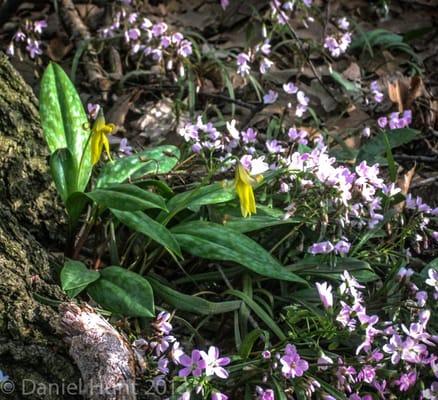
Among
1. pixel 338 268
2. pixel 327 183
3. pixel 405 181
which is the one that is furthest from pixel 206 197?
pixel 405 181

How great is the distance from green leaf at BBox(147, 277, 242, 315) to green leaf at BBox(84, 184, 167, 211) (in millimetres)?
311

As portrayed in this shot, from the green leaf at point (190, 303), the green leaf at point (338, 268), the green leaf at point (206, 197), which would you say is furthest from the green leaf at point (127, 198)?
the green leaf at point (338, 268)

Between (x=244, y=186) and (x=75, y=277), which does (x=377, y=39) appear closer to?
(x=244, y=186)

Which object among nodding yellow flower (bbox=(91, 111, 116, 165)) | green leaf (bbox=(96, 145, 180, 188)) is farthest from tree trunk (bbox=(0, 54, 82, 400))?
nodding yellow flower (bbox=(91, 111, 116, 165))

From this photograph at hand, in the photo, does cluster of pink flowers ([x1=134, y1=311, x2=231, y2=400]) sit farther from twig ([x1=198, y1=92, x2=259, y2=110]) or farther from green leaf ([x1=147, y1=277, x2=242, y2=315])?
twig ([x1=198, y1=92, x2=259, y2=110])

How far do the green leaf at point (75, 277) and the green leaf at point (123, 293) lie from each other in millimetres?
38

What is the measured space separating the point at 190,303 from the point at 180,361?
1.47 feet

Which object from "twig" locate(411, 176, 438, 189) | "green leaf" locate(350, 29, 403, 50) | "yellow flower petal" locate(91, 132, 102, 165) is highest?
"yellow flower petal" locate(91, 132, 102, 165)

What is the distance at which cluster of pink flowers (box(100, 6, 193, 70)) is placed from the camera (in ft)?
11.6

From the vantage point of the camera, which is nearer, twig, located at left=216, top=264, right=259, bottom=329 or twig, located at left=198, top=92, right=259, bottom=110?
twig, located at left=216, top=264, right=259, bottom=329

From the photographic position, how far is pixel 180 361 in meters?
1.97

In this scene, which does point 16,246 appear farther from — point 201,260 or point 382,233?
point 382,233

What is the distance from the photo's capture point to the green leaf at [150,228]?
2309 millimetres

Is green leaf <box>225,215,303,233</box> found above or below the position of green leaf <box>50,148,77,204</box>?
below
